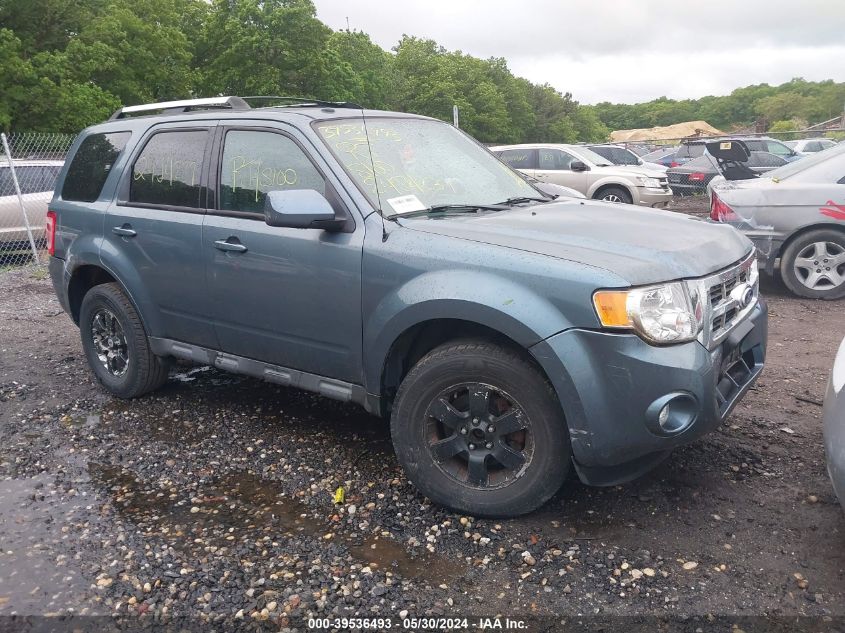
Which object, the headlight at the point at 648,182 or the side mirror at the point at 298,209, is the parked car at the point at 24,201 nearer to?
the side mirror at the point at 298,209

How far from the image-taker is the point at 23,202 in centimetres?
1053

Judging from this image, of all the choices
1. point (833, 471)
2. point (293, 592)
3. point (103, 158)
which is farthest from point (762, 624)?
point (103, 158)

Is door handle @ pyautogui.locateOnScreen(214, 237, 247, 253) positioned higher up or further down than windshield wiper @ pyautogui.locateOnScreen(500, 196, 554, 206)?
further down

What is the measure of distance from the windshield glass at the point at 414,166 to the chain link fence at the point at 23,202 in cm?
839

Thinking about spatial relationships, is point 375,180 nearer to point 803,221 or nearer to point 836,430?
point 836,430

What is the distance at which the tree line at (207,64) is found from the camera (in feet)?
91.1

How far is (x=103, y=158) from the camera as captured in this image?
471cm

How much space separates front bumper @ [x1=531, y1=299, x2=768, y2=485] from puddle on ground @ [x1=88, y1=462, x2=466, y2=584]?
0.77 meters

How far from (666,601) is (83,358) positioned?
5051mm

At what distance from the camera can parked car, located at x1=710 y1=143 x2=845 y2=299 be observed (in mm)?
6848

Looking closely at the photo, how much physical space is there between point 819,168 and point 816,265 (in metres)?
0.99

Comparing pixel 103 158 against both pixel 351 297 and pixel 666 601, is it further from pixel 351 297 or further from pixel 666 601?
Result: pixel 666 601

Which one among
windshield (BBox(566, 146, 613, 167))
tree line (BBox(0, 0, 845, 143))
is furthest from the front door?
tree line (BBox(0, 0, 845, 143))

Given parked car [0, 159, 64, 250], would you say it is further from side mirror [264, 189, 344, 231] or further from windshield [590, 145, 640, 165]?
windshield [590, 145, 640, 165]
